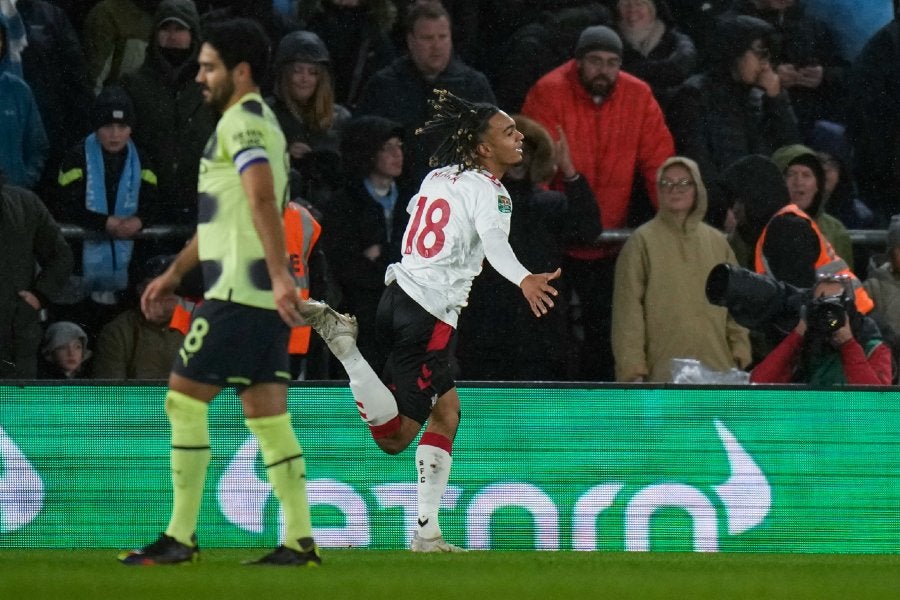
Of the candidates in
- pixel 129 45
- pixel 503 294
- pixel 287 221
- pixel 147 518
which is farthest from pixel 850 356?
pixel 129 45

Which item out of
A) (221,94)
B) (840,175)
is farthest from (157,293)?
(840,175)

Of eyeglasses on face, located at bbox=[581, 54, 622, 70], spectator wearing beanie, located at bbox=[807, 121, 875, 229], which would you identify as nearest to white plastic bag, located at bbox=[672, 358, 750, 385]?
eyeglasses on face, located at bbox=[581, 54, 622, 70]

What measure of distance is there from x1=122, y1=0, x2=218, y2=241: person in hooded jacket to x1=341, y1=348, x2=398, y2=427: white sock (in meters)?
2.97

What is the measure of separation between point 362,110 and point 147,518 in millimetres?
3297

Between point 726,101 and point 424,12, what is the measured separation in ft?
6.86

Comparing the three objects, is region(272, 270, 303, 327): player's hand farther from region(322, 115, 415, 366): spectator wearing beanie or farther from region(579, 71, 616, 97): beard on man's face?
region(579, 71, 616, 97): beard on man's face

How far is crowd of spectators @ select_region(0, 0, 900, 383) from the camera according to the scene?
1018 centimetres

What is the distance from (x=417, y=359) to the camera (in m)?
8.03

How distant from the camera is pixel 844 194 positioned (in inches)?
453

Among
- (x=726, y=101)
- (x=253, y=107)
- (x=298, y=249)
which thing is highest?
(x=726, y=101)

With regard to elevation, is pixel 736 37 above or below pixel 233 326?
above

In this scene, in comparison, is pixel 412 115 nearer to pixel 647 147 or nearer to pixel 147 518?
pixel 647 147

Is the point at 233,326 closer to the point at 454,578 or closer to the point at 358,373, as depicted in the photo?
the point at 454,578

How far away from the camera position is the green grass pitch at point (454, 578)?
5.97 metres
